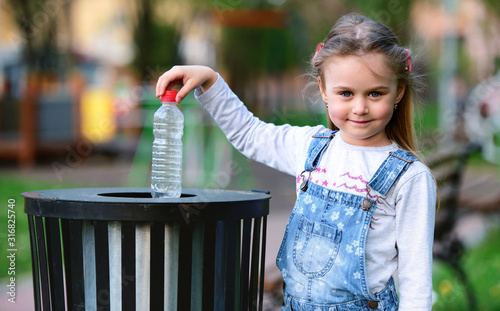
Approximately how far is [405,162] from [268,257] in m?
3.72

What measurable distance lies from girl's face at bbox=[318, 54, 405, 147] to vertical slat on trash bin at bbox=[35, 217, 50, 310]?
97 centimetres

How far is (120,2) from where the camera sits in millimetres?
17562

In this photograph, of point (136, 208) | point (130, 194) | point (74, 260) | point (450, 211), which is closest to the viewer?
point (136, 208)

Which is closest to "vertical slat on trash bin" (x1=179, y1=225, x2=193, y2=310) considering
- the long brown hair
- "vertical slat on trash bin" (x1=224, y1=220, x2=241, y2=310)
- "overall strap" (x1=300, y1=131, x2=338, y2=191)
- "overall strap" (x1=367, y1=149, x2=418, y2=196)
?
"vertical slat on trash bin" (x1=224, y1=220, x2=241, y2=310)

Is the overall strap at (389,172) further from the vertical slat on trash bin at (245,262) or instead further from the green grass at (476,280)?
the green grass at (476,280)

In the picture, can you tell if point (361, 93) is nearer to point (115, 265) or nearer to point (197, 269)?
point (197, 269)

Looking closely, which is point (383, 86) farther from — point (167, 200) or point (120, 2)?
point (120, 2)

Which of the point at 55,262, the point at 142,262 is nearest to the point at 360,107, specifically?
the point at 142,262

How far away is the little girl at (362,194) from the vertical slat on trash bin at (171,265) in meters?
0.40

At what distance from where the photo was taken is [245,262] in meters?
2.31

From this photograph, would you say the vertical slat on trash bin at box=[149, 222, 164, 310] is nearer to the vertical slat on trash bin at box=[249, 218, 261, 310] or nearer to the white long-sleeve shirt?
the vertical slat on trash bin at box=[249, 218, 261, 310]

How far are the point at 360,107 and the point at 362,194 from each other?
0.88 ft

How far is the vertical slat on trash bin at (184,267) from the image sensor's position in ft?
6.80

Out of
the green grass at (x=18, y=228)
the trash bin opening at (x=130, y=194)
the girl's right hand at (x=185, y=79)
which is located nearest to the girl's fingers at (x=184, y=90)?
the girl's right hand at (x=185, y=79)
